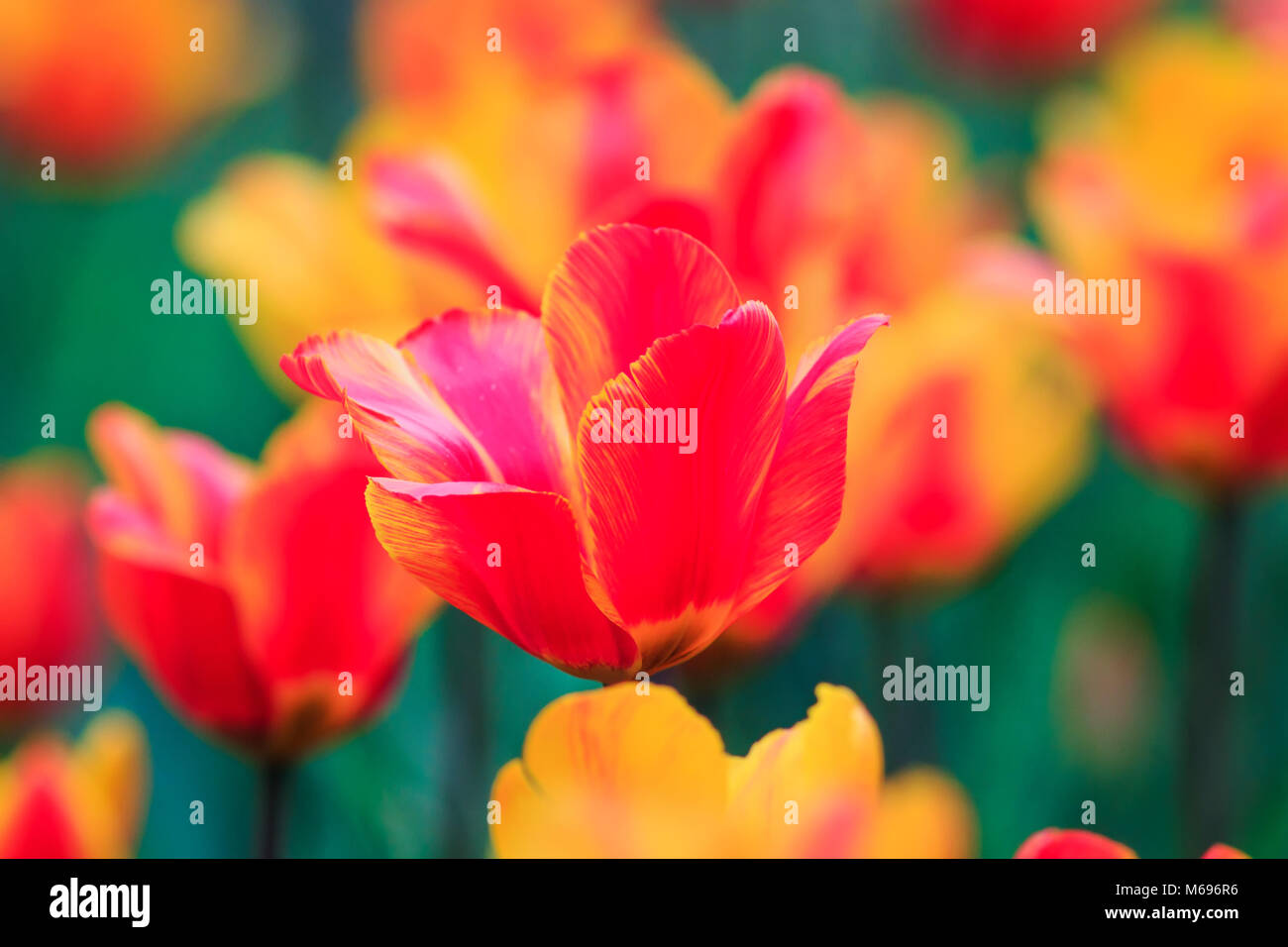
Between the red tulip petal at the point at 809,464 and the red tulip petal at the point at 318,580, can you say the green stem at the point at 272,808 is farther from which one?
the red tulip petal at the point at 809,464

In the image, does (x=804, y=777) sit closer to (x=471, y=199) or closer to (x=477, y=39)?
(x=471, y=199)

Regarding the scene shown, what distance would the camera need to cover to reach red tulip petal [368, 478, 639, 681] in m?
0.25

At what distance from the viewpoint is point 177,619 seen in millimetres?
350

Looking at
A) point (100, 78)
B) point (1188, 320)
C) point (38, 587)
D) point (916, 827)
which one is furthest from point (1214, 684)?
point (100, 78)

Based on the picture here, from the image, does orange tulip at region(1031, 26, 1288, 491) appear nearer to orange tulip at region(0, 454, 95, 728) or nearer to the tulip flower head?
the tulip flower head

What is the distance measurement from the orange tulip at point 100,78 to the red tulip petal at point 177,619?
60 centimetres

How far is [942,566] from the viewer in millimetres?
544

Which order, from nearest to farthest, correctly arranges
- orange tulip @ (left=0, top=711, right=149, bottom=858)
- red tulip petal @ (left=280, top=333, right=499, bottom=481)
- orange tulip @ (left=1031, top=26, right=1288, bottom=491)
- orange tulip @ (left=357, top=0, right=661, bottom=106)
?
red tulip petal @ (left=280, top=333, right=499, bottom=481)
orange tulip @ (left=0, top=711, right=149, bottom=858)
orange tulip @ (left=1031, top=26, right=1288, bottom=491)
orange tulip @ (left=357, top=0, right=661, bottom=106)

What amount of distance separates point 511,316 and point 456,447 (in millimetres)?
Result: 31

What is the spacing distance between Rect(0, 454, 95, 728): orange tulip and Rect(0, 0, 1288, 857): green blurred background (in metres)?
0.08

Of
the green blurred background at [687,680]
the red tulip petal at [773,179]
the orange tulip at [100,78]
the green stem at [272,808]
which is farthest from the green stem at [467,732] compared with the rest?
Answer: the orange tulip at [100,78]

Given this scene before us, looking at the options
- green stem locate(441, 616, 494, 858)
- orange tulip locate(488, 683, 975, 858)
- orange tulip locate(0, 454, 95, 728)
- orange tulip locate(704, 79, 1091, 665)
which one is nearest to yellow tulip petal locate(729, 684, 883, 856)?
orange tulip locate(488, 683, 975, 858)
